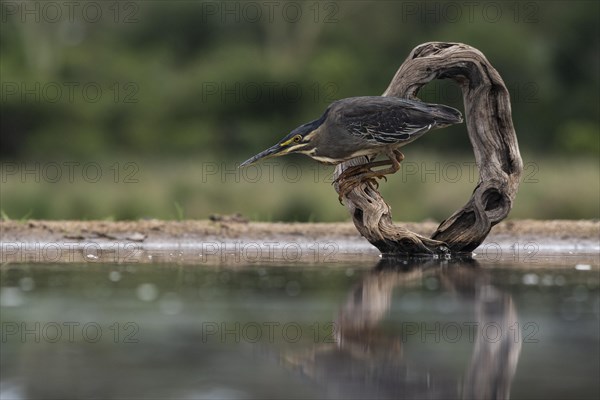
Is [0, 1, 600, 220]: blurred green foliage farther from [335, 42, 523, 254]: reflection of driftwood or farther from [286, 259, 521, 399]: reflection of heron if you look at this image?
[286, 259, 521, 399]: reflection of heron

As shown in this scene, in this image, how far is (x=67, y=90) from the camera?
36188 millimetres

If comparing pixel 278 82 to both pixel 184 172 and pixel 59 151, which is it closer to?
pixel 59 151

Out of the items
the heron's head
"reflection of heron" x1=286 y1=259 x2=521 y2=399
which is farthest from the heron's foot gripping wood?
"reflection of heron" x1=286 y1=259 x2=521 y2=399

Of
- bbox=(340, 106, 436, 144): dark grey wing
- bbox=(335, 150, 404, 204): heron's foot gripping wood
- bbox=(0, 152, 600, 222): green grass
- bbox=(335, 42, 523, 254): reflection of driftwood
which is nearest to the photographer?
bbox=(340, 106, 436, 144): dark grey wing

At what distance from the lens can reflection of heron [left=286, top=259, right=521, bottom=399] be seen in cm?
571

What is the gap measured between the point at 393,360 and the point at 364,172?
18.5 ft

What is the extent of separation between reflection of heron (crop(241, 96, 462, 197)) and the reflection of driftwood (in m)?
0.54

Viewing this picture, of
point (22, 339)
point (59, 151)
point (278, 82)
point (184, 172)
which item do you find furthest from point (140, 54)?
point (22, 339)

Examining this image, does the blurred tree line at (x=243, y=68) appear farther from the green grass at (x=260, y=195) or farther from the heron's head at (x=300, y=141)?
the heron's head at (x=300, y=141)

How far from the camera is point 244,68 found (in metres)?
38.7

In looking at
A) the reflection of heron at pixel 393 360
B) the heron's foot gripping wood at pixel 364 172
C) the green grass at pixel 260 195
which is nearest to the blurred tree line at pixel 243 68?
the green grass at pixel 260 195

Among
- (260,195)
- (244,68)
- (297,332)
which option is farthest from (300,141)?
(244,68)

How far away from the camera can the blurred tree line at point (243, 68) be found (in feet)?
115

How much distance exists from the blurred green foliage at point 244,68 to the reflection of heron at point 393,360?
23.0 meters
